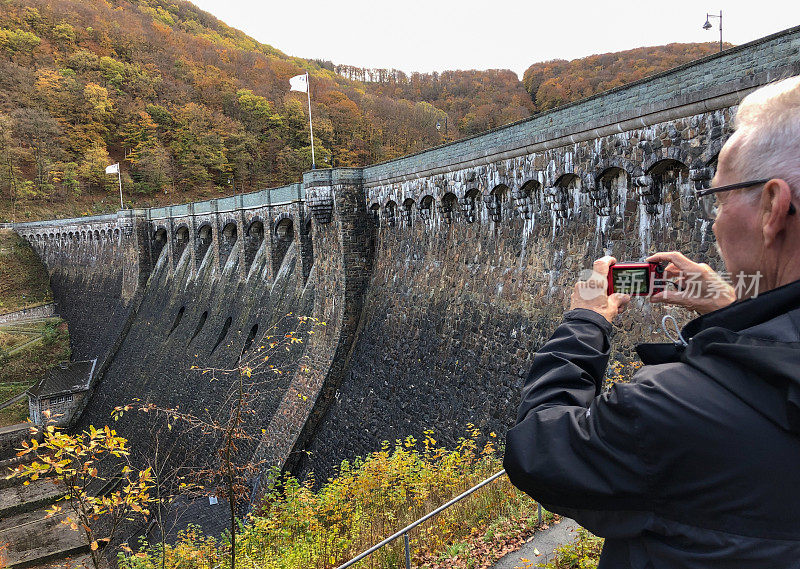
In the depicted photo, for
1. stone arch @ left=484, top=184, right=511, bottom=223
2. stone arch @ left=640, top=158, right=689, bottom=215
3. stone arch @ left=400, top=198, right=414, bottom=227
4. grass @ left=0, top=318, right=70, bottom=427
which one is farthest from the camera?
grass @ left=0, top=318, right=70, bottom=427

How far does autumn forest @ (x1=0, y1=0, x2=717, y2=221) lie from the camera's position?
5156 centimetres

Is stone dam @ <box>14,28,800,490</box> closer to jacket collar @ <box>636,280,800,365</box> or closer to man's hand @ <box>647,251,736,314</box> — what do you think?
man's hand @ <box>647,251,736,314</box>

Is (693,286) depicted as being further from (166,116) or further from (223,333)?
(166,116)

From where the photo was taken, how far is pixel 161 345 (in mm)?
24891

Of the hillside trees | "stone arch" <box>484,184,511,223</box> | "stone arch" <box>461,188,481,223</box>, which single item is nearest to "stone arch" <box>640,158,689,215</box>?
"stone arch" <box>484,184,511,223</box>

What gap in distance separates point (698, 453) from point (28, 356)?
134ft

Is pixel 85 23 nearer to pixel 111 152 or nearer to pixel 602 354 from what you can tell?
pixel 111 152

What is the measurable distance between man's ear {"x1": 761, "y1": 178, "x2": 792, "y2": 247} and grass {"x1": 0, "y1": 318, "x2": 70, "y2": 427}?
116 ft

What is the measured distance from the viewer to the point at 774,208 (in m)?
1.13

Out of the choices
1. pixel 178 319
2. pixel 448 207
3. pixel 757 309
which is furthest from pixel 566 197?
pixel 178 319

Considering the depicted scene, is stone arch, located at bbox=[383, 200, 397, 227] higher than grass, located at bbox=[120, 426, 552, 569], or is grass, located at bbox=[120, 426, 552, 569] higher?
stone arch, located at bbox=[383, 200, 397, 227]

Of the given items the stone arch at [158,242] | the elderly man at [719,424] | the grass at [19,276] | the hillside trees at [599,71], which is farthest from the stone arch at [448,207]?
the grass at [19,276]

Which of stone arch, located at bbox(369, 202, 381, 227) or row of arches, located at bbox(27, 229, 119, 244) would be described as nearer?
stone arch, located at bbox(369, 202, 381, 227)

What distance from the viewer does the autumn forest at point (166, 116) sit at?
51562 millimetres
